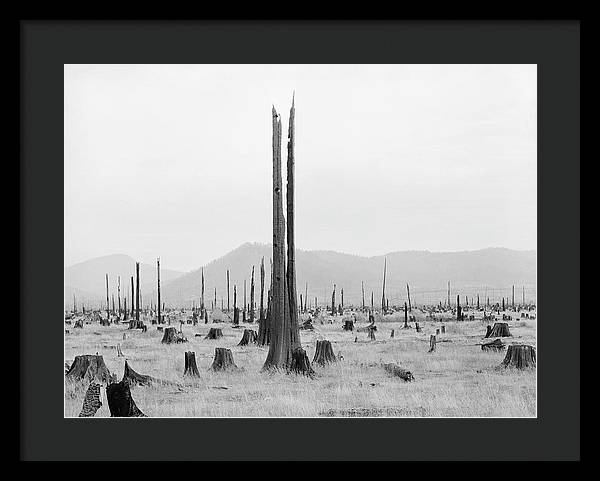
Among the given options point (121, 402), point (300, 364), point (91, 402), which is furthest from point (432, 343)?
point (91, 402)

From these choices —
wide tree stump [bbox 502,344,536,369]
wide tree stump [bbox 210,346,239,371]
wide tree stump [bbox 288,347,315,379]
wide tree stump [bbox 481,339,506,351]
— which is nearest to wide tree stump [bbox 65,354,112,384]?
wide tree stump [bbox 210,346,239,371]

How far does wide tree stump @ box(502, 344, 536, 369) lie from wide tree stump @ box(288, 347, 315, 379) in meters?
1.45

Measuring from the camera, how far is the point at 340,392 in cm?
654

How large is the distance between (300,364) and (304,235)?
0.99 m

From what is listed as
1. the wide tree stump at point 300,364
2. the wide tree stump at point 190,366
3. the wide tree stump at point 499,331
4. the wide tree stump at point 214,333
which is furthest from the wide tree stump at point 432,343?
the wide tree stump at point 190,366

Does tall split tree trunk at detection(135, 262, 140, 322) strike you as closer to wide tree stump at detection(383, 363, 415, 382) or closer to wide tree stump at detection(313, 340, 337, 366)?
wide tree stump at detection(313, 340, 337, 366)

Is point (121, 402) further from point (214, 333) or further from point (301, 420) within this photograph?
point (301, 420)

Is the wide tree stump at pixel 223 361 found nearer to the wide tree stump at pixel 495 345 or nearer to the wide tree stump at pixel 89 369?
the wide tree stump at pixel 89 369

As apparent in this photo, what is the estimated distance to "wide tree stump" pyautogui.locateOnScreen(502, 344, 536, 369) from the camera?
6.60 meters

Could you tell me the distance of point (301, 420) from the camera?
248 inches

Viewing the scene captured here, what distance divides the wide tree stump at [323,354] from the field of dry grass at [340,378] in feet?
0.16
